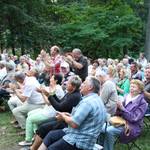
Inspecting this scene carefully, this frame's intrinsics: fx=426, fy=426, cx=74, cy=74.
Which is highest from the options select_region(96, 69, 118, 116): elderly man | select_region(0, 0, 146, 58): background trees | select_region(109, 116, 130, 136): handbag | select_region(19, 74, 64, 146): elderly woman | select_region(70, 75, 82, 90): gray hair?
select_region(70, 75, 82, 90): gray hair

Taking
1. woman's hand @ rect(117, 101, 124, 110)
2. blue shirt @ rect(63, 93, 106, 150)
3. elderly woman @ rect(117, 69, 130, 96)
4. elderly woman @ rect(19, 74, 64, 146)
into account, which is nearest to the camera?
blue shirt @ rect(63, 93, 106, 150)

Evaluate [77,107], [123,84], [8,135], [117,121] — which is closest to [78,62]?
[123,84]

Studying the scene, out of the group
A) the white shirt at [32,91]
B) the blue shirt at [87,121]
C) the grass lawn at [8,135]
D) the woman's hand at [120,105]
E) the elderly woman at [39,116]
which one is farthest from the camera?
the white shirt at [32,91]

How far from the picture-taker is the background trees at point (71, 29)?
2269 centimetres

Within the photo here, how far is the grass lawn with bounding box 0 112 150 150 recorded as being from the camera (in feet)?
24.2

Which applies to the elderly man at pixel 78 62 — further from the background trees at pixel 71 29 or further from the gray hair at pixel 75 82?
the background trees at pixel 71 29

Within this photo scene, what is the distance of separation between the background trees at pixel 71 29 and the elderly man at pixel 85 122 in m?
17.1

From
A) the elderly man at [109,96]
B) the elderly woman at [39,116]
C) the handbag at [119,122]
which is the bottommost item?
the elderly woman at [39,116]

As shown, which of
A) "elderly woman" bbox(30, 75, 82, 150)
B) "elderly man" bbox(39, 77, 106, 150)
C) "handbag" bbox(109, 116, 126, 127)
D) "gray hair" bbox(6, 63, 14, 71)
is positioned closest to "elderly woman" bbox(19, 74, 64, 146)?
"elderly woman" bbox(30, 75, 82, 150)

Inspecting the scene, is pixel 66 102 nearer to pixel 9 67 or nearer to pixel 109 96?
pixel 109 96

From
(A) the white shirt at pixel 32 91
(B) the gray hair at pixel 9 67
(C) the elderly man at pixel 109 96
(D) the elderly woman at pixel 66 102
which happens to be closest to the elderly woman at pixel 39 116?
(A) the white shirt at pixel 32 91

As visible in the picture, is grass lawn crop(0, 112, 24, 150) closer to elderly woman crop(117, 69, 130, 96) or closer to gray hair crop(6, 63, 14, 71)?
gray hair crop(6, 63, 14, 71)

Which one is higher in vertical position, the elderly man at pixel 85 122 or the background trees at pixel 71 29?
the elderly man at pixel 85 122

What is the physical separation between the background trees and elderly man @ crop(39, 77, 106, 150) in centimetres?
1710
